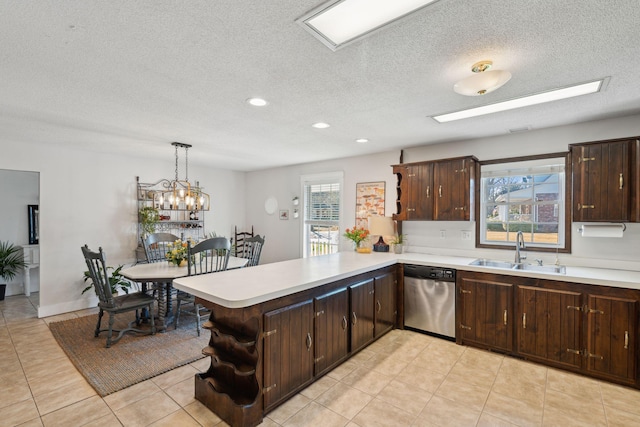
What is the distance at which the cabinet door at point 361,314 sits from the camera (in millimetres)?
2965

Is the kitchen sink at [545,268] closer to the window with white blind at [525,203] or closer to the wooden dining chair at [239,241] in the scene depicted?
the window with white blind at [525,203]

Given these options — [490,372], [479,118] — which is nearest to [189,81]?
[479,118]

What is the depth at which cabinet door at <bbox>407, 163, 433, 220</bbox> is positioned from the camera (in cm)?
388

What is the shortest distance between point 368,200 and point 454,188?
1401 millimetres

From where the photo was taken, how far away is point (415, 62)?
6.29 feet

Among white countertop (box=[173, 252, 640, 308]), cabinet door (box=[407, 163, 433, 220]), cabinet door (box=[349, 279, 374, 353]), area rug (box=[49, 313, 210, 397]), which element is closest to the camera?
white countertop (box=[173, 252, 640, 308])

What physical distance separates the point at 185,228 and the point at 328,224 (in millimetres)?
2768

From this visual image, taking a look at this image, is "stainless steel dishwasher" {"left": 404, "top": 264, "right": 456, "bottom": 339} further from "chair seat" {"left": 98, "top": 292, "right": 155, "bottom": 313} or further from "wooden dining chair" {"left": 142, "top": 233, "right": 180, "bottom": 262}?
"wooden dining chair" {"left": 142, "top": 233, "right": 180, "bottom": 262}

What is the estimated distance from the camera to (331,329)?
8.79ft

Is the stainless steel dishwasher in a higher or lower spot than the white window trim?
lower

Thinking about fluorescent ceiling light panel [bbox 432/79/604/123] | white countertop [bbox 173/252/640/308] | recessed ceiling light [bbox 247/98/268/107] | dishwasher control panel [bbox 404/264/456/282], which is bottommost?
dishwasher control panel [bbox 404/264/456/282]

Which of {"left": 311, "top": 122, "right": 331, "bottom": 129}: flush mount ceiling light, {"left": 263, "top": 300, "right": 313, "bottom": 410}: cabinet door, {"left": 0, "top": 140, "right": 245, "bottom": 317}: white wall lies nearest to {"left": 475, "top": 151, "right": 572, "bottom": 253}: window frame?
{"left": 311, "top": 122, "right": 331, "bottom": 129}: flush mount ceiling light

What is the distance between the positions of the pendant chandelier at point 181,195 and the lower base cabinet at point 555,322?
3814mm

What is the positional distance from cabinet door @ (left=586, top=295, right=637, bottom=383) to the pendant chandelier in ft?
15.5
